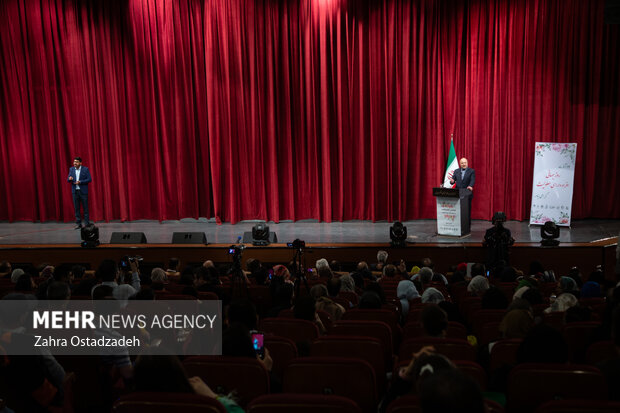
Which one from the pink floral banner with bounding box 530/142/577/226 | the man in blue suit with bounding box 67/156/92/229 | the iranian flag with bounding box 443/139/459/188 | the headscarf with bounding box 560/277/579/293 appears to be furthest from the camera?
the man in blue suit with bounding box 67/156/92/229

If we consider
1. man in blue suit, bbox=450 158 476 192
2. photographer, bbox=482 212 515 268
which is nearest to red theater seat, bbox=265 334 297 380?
photographer, bbox=482 212 515 268

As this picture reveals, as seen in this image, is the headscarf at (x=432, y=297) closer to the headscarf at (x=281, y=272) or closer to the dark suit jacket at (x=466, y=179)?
the headscarf at (x=281, y=272)

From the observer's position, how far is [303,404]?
7.55 ft

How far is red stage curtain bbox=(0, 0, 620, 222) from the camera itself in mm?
12359

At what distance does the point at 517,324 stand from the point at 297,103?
32.6 feet

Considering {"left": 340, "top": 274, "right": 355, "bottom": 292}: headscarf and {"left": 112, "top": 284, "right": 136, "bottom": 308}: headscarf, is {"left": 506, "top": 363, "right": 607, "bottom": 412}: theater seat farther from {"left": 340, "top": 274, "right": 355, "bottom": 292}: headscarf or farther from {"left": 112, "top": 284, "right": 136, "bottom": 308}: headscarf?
{"left": 112, "top": 284, "right": 136, "bottom": 308}: headscarf

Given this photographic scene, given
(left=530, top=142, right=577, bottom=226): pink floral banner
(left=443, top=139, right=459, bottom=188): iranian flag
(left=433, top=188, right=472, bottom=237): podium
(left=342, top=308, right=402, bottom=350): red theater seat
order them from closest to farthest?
(left=342, top=308, right=402, bottom=350): red theater seat < (left=433, top=188, right=472, bottom=237): podium < (left=530, top=142, right=577, bottom=226): pink floral banner < (left=443, top=139, right=459, bottom=188): iranian flag

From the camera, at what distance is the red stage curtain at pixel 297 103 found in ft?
40.5

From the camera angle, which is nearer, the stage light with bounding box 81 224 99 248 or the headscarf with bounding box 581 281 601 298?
the headscarf with bounding box 581 281 601 298

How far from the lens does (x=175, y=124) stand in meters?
13.4

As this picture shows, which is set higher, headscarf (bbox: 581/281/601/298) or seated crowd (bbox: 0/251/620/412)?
seated crowd (bbox: 0/251/620/412)

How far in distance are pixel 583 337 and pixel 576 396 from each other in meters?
1.45

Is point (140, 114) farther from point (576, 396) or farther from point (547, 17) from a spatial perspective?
point (576, 396)

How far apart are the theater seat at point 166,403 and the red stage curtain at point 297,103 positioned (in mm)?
10785
